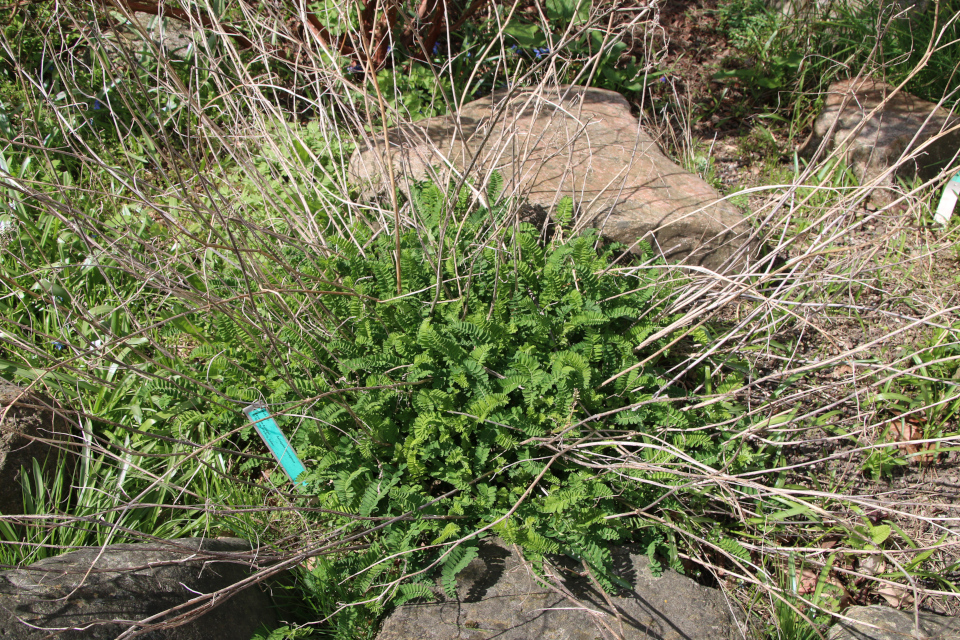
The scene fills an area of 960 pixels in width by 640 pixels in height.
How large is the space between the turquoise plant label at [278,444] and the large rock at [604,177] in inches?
43.6

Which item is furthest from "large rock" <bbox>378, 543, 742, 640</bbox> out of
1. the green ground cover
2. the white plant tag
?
the white plant tag

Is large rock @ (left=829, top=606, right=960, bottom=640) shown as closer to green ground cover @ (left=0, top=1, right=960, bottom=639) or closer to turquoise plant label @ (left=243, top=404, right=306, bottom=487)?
green ground cover @ (left=0, top=1, right=960, bottom=639)

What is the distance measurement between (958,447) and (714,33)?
3.10 metres

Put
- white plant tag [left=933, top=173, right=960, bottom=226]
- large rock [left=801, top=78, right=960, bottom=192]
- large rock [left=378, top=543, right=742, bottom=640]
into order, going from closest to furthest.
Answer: large rock [left=378, top=543, right=742, bottom=640] < white plant tag [left=933, top=173, right=960, bottom=226] < large rock [left=801, top=78, right=960, bottom=192]

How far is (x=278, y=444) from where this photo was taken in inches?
82.9

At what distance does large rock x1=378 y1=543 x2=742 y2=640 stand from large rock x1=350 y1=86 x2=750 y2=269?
4.42ft

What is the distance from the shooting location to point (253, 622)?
1937 mm

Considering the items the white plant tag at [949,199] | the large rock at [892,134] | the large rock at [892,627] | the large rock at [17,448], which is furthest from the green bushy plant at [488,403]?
the large rock at [892,134]

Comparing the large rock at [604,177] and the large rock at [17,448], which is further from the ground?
the large rock at [604,177]

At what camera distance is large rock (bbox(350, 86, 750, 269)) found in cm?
282

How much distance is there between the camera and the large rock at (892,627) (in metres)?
1.92

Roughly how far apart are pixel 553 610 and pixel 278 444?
1.00m

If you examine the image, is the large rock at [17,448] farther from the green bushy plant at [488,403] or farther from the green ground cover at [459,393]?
the green bushy plant at [488,403]

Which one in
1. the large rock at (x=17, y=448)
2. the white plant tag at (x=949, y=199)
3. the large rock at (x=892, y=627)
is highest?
the white plant tag at (x=949, y=199)
